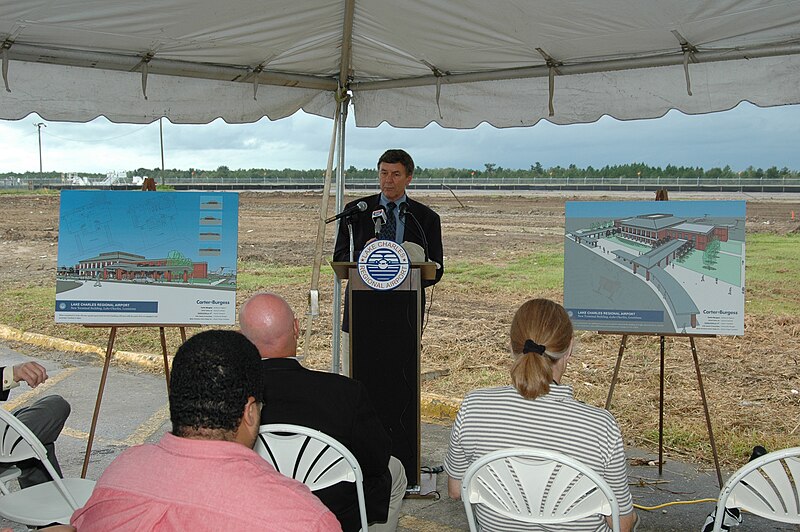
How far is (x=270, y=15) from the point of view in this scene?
4.27 meters

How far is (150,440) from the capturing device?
5559 mm

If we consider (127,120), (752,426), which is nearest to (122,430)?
(127,120)

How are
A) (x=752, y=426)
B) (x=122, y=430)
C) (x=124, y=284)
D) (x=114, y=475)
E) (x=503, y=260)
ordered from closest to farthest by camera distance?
(x=114, y=475), (x=124, y=284), (x=122, y=430), (x=752, y=426), (x=503, y=260)

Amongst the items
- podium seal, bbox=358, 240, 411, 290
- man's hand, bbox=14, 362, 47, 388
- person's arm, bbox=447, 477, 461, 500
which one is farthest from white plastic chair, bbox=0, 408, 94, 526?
podium seal, bbox=358, 240, 411, 290

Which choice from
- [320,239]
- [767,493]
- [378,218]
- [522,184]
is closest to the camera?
[767,493]

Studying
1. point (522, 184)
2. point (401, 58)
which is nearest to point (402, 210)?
point (401, 58)

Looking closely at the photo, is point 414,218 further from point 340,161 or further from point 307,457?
point 307,457

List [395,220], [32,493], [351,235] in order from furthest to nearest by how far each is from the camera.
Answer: [395,220], [351,235], [32,493]

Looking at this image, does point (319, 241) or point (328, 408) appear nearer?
point (328, 408)

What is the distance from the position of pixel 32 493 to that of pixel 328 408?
132 cm

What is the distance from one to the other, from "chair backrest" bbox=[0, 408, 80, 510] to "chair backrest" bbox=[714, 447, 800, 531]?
2.25 meters

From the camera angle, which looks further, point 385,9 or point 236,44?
point 236,44

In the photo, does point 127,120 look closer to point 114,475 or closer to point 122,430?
point 122,430

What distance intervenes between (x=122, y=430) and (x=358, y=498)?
12.4 ft
